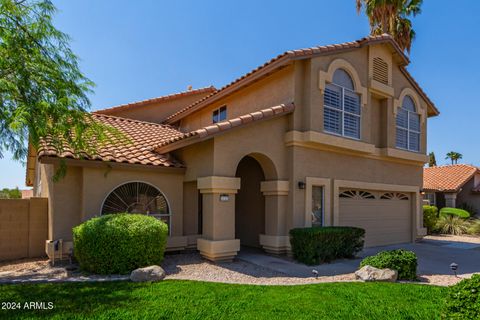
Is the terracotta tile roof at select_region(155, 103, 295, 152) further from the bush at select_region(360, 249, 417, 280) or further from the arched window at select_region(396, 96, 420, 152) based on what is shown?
the arched window at select_region(396, 96, 420, 152)

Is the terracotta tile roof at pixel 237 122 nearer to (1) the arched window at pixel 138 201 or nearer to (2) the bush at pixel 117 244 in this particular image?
(1) the arched window at pixel 138 201

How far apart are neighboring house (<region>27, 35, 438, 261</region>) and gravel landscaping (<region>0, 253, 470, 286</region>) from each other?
0.79m

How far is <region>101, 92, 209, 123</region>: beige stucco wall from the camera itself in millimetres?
20516

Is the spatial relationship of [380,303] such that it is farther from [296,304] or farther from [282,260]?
[282,260]

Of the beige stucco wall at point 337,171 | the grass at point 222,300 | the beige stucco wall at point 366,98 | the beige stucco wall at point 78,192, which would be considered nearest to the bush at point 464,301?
the grass at point 222,300

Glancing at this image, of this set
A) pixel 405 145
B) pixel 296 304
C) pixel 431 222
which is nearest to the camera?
pixel 296 304

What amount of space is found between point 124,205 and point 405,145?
13.6 metres

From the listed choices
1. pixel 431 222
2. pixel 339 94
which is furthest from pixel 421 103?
pixel 431 222

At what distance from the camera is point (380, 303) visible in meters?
7.02

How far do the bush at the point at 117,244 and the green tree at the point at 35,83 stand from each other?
243 cm

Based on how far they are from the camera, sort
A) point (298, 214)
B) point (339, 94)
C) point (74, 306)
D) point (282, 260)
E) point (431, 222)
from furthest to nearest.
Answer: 1. point (431, 222)
2. point (339, 94)
3. point (298, 214)
4. point (282, 260)
5. point (74, 306)

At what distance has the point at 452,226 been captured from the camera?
2247cm

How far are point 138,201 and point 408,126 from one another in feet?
44.5

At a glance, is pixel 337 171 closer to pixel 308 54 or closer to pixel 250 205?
pixel 250 205
